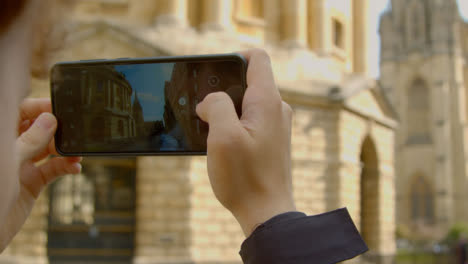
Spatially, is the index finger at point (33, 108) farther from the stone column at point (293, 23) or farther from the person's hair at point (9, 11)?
the stone column at point (293, 23)

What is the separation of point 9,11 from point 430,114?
53028mm

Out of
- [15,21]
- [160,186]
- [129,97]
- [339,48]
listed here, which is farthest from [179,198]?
[15,21]

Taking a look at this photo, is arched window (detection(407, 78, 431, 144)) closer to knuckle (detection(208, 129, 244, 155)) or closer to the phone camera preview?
the phone camera preview

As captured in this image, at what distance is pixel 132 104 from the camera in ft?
5.10

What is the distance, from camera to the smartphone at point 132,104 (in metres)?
1.53

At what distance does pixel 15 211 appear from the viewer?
4.89 feet

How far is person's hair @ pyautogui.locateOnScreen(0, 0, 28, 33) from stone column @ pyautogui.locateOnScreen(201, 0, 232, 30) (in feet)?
50.6

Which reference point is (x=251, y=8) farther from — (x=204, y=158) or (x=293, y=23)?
(x=204, y=158)

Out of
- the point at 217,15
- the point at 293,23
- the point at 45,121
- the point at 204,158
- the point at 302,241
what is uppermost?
the point at 217,15

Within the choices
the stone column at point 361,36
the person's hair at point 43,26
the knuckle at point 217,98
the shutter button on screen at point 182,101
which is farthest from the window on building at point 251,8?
the person's hair at point 43,26

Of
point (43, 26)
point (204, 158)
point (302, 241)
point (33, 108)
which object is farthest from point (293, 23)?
point (43, 26)

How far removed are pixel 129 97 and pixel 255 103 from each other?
0.51 metres

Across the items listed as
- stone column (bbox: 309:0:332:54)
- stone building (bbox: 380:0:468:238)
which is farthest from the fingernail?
stone building (bbox: 380:0:468:238)

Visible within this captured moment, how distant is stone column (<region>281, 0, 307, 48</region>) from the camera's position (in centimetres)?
1739
